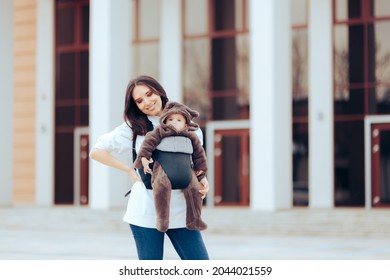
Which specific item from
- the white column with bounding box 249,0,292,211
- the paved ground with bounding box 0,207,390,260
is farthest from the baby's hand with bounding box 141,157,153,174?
the white column with bounding box 249,0,292,211

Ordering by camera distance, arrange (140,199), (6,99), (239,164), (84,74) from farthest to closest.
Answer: (84,74) < (6,99) < (239,164) < (140,199)

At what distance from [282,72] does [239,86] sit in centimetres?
403

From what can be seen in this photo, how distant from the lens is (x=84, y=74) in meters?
28.8

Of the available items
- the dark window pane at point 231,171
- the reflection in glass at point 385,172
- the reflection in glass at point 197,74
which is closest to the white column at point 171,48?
the reflection in glass at point 197,74

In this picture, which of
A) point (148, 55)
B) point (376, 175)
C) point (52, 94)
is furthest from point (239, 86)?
point (52, 94)

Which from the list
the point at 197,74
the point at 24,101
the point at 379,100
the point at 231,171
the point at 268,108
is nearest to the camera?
the point at 268,108

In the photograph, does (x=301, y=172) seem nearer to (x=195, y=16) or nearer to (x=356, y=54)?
(x=356, y=54)

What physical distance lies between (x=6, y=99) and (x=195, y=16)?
23.4ft

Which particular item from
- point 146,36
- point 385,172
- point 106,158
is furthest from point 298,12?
point 106,158

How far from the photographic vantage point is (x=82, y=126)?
29000 millimetres

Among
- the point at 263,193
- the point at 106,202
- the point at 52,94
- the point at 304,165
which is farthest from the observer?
the point at 52,94

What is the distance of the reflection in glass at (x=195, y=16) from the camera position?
87.6 ft
